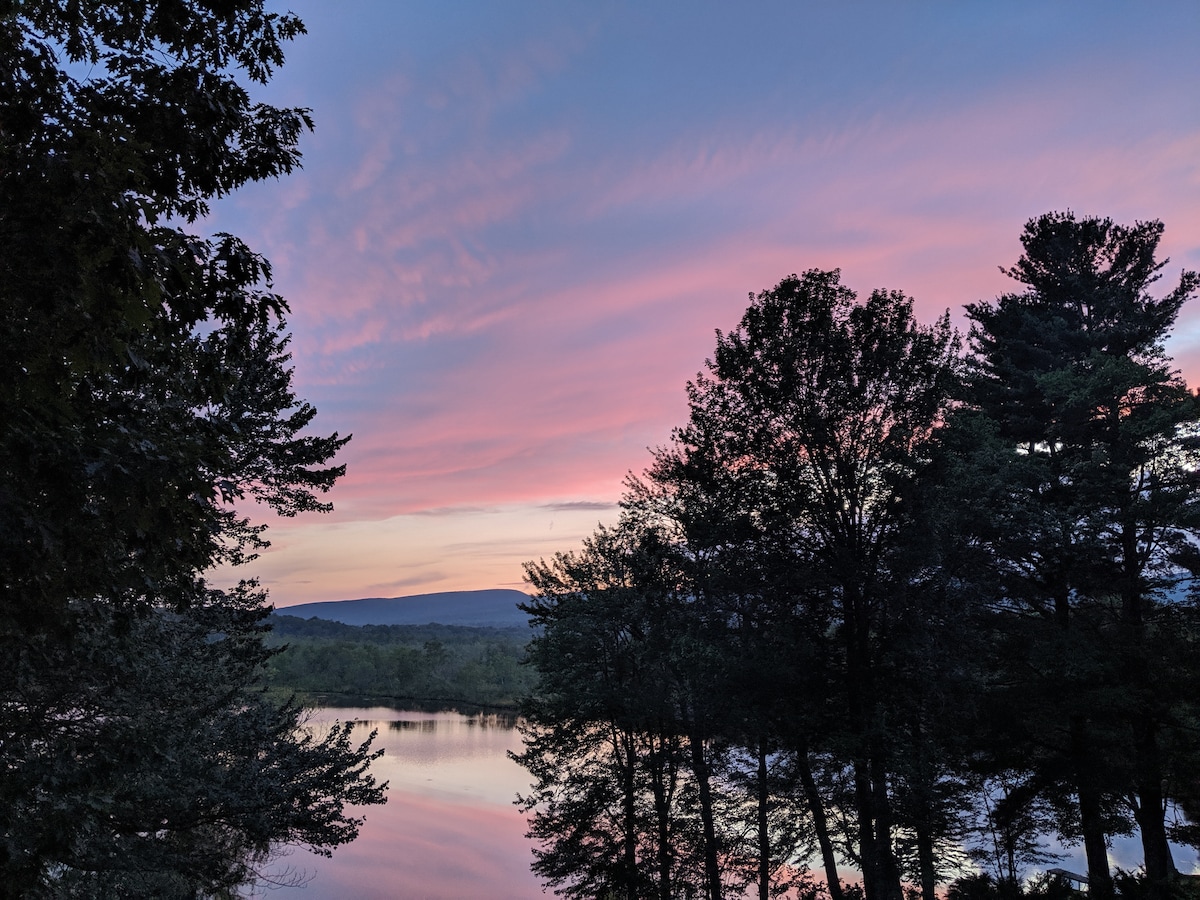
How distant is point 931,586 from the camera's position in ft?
48.9

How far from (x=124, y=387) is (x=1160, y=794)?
2356cm

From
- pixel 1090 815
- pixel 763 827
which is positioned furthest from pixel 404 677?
pixel 1090 815

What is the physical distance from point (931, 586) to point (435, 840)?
39255mm

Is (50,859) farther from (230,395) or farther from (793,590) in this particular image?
(793,590)

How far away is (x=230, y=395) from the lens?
46.5 ft

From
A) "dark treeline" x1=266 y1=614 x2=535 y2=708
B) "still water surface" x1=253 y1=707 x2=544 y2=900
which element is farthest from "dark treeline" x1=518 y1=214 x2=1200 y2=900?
"dark treeline" x1=266 y1=614 x2=535 y2=708

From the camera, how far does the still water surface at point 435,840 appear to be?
35.2 metres

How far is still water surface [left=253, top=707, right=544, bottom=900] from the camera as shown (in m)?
35.2

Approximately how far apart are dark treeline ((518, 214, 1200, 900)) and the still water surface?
795 inches

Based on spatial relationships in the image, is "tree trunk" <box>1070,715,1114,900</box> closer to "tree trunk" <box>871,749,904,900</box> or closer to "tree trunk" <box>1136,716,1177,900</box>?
"tree trunk" <box>1136,716,1177,900</box>

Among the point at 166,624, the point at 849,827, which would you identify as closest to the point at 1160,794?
the point at 849,827

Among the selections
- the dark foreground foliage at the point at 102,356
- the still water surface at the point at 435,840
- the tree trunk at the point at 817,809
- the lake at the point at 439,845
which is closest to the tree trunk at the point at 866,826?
the tree trunk at the point at 817,809

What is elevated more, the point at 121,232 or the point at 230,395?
the point at 230,395

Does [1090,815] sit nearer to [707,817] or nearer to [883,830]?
[883,830]
